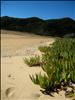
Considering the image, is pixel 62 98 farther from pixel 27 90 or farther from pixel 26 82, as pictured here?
pixel 26 82

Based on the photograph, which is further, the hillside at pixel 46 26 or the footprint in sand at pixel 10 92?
the hillside at pixel 46 26

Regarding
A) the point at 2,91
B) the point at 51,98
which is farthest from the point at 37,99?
the point at 2,91

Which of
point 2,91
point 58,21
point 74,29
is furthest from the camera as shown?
point 58,21

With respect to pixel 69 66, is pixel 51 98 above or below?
below

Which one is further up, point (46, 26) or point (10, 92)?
point (46, 26)

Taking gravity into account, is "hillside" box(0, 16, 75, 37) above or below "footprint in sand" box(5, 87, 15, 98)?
above

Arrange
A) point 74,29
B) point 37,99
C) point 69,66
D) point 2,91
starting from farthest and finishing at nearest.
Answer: point 74,29
point 69,66
point 2,91
point 37,99

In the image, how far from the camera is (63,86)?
4.82 meters

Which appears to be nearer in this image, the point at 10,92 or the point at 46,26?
the point at 10,92

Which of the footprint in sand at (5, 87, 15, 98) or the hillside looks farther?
the hillside

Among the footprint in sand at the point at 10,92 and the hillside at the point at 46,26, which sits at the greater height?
the hillside at the point at 46,26

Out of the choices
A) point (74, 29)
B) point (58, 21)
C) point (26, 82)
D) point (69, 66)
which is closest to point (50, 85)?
point (26, 82)

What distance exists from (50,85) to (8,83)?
38.0 inches

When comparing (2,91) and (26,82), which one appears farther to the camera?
(26,82)
